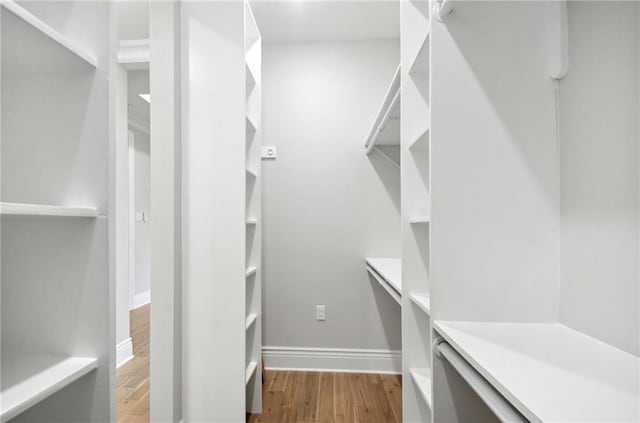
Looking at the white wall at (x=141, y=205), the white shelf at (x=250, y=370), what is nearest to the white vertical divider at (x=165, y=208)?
the white shelf at (x=250, y=370)

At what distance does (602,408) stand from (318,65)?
2.62 metres

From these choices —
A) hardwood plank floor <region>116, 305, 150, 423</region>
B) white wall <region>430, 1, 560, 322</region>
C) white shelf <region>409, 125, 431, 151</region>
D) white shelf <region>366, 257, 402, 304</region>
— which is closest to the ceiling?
white shelf <region>409, 125, 431, 151</region>

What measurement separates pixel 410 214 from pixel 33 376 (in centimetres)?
127

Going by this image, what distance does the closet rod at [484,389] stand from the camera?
59 centimetres

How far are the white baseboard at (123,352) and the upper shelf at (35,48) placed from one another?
2.45 m

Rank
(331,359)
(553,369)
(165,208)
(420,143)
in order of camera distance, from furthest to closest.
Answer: (331,359)
(165,208)
(420,143)
(553,369)

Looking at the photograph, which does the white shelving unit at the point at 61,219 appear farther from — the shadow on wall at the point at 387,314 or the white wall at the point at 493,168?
the shadow on wall at the point at 387,314

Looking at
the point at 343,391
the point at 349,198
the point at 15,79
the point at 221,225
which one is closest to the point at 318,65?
the point at 349,198

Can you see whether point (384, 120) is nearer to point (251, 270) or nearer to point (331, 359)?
point (251, 270)

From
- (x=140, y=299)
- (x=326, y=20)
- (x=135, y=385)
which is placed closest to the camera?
(x=135, y=385)

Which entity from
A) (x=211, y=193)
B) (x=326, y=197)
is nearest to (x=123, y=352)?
(x=211, y=193)

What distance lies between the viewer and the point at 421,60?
1.28 meters

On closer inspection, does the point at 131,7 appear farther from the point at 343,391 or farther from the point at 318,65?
the point at 343,391

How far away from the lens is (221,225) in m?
1.72
